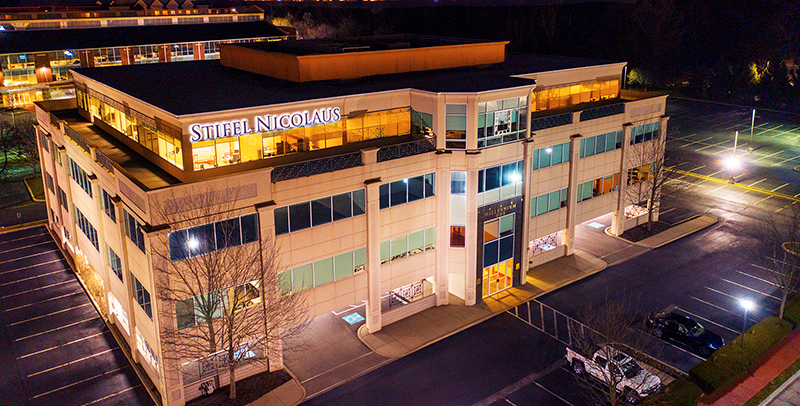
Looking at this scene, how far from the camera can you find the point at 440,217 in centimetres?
3850

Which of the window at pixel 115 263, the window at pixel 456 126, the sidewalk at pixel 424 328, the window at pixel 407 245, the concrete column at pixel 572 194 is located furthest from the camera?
the concrete column at pixel 572 194

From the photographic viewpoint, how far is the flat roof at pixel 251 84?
1357 inches

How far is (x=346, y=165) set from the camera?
33.5 m

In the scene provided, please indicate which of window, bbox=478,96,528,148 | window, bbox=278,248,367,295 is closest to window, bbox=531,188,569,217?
window, bbox=478,96,528,148

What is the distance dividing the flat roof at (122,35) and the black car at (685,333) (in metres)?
80.2

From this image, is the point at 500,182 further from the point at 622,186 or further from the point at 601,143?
the point at 622,186

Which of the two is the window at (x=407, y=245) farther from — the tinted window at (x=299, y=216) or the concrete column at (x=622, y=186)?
the concrete column at (x=622, y=186)

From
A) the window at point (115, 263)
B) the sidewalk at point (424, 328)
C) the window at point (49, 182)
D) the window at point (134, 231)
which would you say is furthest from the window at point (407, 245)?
the window at point (49, 182)

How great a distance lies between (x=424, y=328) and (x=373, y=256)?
5838mm

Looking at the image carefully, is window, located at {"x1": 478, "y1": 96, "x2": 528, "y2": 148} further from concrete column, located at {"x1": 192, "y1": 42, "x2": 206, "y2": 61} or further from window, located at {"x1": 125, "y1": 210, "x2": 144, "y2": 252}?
concrete column, located at {"x1": 192, "y1": 42, "x2": 206, "y2": 61}

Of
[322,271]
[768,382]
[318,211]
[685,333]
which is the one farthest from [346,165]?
[768,382]

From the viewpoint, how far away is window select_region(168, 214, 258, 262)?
28.4 meters

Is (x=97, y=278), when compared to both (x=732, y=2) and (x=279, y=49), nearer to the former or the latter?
(x=279, y=49)

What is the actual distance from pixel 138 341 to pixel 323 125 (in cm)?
1612
